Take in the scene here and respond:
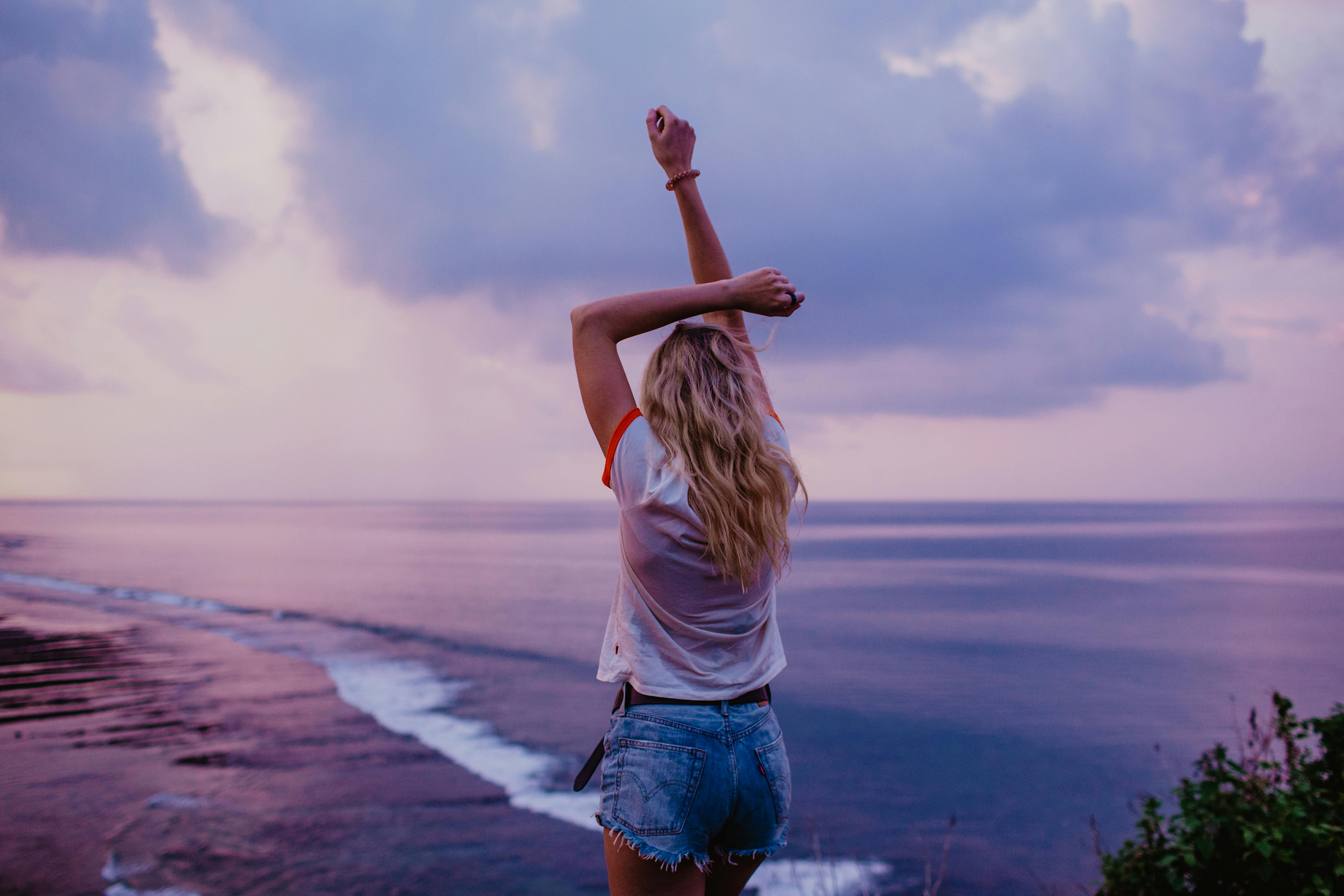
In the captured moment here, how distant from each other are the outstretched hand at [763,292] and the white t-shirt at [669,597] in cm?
37

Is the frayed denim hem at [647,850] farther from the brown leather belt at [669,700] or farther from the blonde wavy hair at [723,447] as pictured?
the blonde wavy hair at [723,447]

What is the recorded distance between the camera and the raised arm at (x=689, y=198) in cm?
225

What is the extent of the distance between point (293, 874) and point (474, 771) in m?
3.32

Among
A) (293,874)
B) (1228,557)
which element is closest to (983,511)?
(1228,557)

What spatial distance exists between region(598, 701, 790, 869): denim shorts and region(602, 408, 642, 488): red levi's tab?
0.50m

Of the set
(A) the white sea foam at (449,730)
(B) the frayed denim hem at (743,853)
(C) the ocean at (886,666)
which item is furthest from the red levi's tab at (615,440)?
(A) the white sea foam at (449,730)

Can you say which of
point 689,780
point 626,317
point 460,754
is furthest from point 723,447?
point 460,754

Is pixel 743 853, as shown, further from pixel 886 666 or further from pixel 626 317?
pixel 886 666

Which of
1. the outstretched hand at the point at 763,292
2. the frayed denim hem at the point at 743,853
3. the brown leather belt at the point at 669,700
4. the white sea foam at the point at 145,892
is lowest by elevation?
the white sea foam at the point at 145,892

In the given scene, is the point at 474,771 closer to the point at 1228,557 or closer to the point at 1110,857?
the point at 1110,857

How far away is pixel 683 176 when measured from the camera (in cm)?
226

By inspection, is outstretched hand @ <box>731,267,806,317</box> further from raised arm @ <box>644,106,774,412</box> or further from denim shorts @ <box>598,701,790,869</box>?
denim shorts @ <box>598,701,790,869</box>

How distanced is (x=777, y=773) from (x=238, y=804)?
8613 millimetres

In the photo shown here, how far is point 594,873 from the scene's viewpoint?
294 inches
